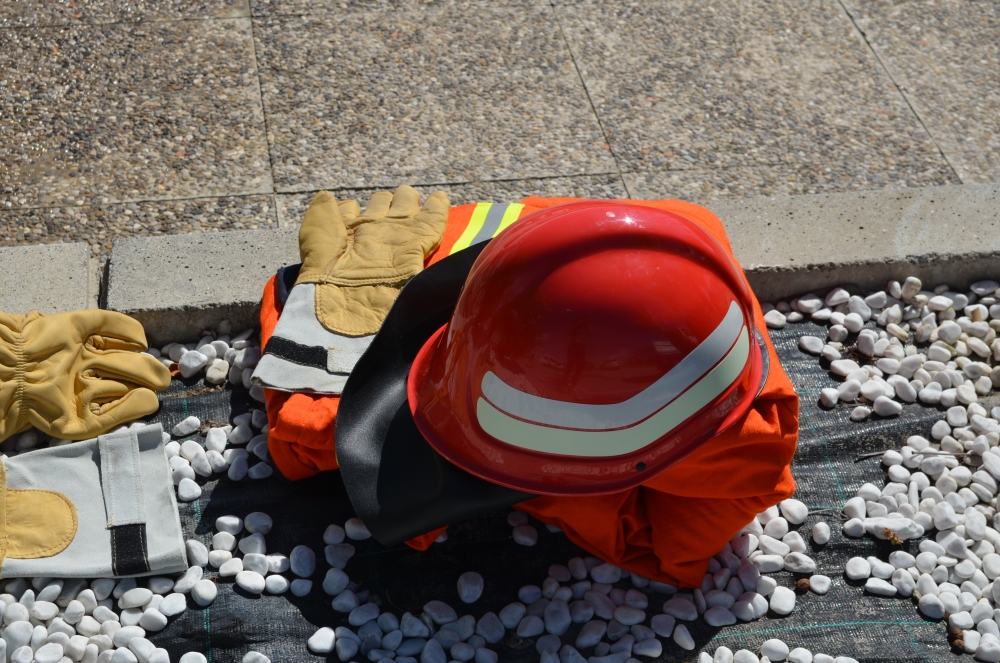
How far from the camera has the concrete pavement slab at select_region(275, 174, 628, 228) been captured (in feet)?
12.9

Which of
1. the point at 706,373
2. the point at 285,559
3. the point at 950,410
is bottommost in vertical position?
the point at 285,559

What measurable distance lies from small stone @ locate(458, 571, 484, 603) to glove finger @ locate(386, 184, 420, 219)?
1380 millimetres

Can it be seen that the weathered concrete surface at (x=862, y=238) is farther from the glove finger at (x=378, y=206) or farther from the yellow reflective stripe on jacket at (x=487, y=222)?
the glove finger at (x=378, y=206)

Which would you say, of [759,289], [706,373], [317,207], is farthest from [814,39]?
[706,373]

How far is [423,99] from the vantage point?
443 cm

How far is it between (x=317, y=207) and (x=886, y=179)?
8.38ft

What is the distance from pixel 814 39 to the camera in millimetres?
4949

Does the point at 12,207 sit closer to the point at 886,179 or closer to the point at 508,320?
the point at 508,320

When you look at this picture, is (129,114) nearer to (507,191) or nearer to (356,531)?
(507,191)

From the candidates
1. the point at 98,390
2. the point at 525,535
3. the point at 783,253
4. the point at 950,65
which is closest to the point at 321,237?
the point at 98,390

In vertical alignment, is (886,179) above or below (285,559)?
above

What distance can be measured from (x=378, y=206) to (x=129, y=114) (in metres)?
1.51

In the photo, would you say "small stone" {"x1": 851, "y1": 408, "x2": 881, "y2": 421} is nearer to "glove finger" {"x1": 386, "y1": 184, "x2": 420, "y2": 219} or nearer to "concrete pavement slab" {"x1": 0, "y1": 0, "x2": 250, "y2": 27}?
"glove finger" {"x1": 386, "y1": 184, "x2": 420, "y2": 219}

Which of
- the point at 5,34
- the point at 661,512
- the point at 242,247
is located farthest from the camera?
the point at 5,34
